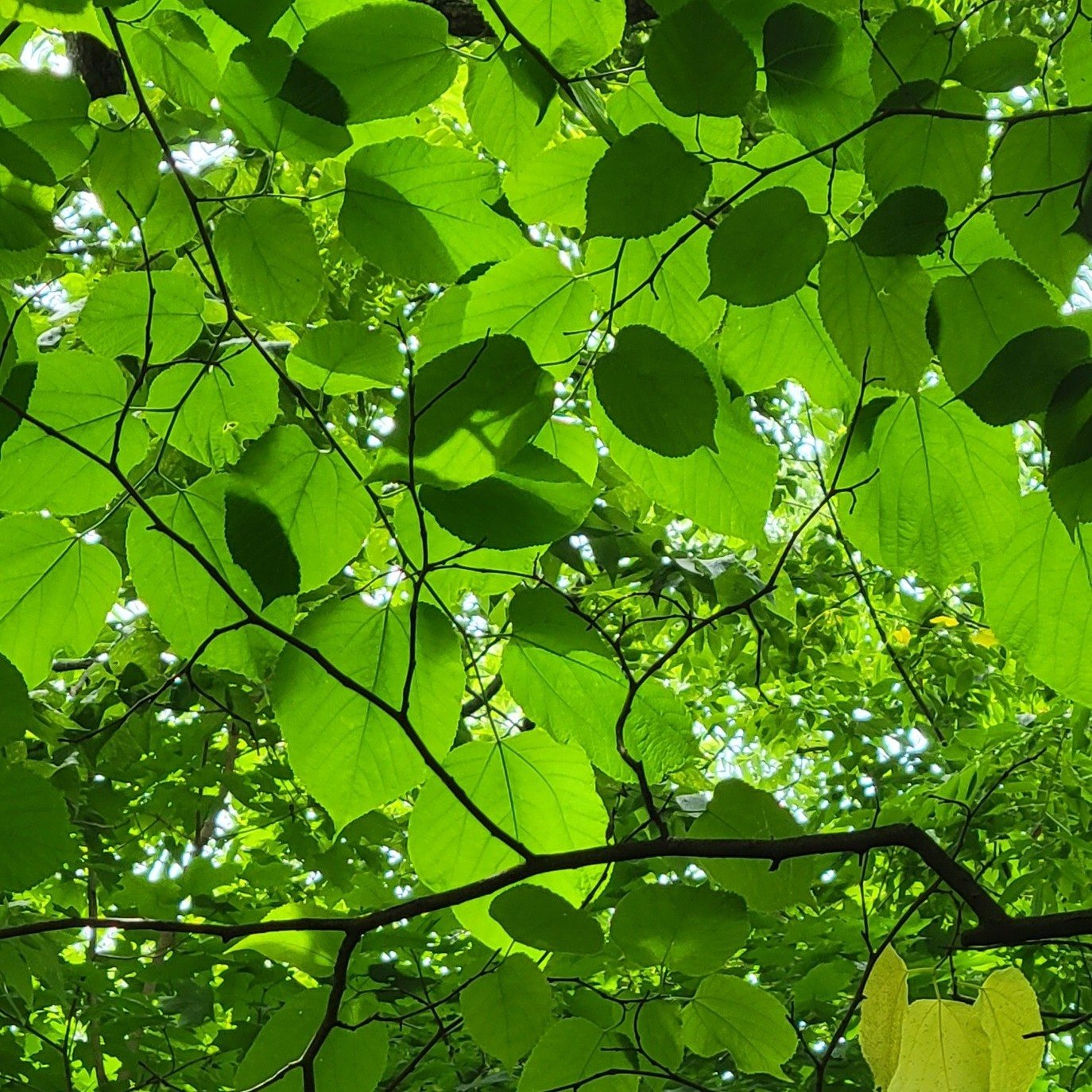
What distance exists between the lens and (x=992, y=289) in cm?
44

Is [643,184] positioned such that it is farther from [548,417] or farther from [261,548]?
[261,548]

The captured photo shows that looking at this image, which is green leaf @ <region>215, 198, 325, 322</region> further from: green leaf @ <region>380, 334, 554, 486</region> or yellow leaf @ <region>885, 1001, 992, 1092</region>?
yellow leaf @ <region>885, 1001, 992, 1092</region>

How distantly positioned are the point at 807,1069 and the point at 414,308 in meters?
1.83

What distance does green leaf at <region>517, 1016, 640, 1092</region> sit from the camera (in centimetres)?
45

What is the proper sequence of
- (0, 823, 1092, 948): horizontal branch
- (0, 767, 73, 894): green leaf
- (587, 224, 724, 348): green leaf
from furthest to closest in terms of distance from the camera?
(587, 224, 724, 348): green leaf < (0, 767, 73, 894): green leaf < (0, 823, 1092, 948): horizontal branch

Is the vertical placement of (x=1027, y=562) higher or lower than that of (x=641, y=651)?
lower

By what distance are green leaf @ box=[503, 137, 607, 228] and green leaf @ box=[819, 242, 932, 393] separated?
0.39ft

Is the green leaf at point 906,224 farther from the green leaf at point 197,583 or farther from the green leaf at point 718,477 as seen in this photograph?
the green leaf at point 197,583

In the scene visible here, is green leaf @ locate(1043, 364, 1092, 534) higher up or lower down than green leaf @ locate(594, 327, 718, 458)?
lower down

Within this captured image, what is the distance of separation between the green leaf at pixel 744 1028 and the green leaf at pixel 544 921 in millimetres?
83

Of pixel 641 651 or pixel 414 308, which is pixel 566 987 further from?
pixel 414 308

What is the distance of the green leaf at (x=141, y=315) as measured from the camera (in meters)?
0.53

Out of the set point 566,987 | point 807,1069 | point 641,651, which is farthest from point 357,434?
point 807,1069

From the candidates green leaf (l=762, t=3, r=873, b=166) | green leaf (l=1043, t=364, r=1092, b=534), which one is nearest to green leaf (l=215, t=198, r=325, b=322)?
green leaf (l=762, t=3, r=873, b=166)
